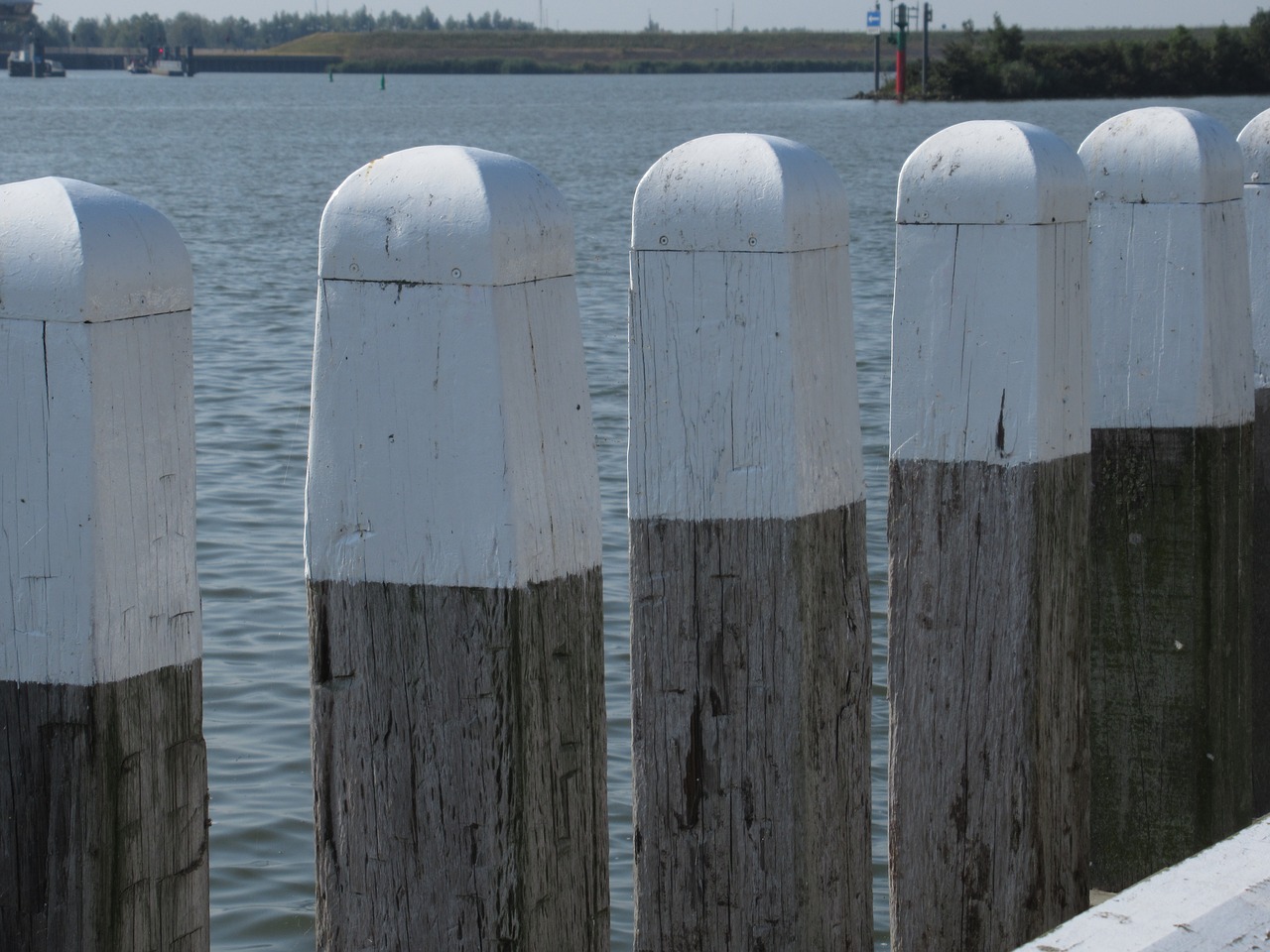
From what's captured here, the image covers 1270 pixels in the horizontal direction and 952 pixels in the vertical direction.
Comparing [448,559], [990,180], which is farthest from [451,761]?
[990,180]

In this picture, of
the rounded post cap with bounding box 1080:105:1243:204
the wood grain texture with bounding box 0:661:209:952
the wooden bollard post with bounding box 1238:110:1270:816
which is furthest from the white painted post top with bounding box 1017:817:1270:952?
the wooden bollard post with bounding box 1238:110:1270:816

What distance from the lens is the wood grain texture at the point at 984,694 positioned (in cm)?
246

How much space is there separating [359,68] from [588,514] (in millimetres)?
176198

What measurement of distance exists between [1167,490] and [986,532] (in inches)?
29.3

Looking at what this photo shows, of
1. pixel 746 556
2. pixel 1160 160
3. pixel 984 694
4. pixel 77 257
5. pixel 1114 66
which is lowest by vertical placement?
pixel 984 694

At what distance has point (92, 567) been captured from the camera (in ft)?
6.31

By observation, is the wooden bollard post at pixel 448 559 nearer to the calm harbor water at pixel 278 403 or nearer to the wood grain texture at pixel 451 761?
the wood grain texture at pixel 451 761

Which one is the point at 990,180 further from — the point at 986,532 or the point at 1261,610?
the point at 1261,610

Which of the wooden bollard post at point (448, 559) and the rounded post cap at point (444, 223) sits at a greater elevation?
the rounded post cap at point (444, 223)

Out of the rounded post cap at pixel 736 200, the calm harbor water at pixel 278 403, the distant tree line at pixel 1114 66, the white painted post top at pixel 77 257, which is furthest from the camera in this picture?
the distant tree line at pixel 1114 66

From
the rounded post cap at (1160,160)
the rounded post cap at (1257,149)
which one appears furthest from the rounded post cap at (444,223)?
the rounded post cap at (1257,149)

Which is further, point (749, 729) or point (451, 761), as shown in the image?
point (749, 729)

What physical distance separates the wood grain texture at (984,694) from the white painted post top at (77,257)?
115 centimetres

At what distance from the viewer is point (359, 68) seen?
171 m
